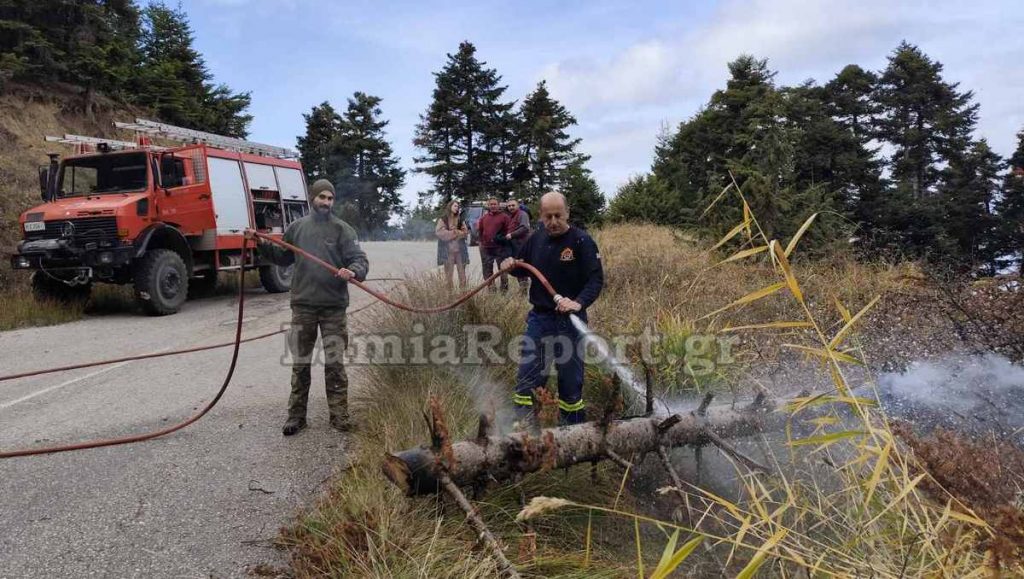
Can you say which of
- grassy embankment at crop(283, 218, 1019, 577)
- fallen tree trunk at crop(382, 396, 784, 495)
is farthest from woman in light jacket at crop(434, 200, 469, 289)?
fallen tree trunk at crop(382, 396, 784, 495)

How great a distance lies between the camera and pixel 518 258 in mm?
4277

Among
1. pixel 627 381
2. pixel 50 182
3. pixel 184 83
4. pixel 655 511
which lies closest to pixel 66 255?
pixel 50 182

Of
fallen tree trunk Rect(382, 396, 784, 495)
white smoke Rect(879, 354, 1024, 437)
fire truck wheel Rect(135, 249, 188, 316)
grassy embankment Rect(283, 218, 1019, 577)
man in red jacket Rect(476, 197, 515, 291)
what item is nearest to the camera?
grassy embankment Rect(283, 218, 1019, 577)

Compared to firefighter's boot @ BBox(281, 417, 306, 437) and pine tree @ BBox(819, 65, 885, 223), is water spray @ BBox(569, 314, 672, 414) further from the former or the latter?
pine tree @ BBox(819, 65, 885, 223)

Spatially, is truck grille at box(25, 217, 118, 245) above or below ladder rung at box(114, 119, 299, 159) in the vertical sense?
below

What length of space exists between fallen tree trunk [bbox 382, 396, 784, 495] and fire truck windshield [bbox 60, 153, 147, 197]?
30.7 ft

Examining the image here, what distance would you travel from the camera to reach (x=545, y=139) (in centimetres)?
3347

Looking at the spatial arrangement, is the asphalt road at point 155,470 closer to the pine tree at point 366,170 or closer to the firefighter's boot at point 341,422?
the firefighter's boot at point 341,422

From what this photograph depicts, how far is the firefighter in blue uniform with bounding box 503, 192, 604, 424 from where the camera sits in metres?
4.04

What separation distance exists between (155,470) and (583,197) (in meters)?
17.2

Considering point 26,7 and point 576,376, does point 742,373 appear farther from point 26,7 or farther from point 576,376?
point 26,7

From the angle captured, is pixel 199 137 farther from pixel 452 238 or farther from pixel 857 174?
pixel 857 174

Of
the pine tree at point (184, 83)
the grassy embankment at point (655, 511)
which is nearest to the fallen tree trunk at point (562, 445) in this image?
the grassy embankment at point (655, 511)

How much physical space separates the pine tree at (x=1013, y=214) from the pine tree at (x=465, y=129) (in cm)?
2257
